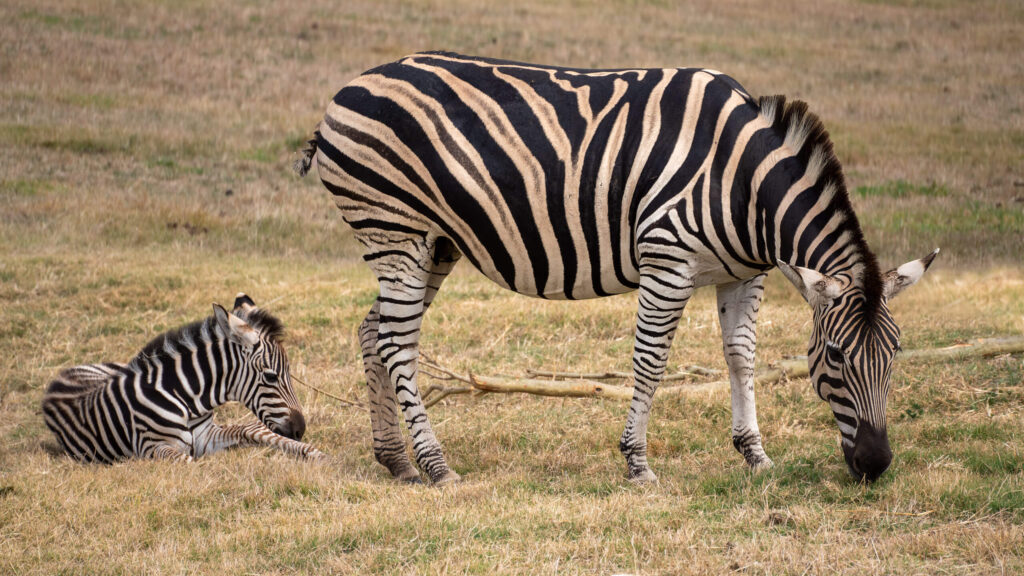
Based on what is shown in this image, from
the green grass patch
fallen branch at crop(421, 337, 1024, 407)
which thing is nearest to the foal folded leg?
fallen branch at crop(421, 337, 1024, 407)

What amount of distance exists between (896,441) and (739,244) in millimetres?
2180

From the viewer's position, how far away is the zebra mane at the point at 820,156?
577cm

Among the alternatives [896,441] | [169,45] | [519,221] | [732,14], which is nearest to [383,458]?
A: [519,221]

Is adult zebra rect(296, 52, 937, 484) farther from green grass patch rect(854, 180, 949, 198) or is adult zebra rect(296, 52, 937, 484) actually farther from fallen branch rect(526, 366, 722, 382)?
green grass patch rect(854, 180, 949, 198)

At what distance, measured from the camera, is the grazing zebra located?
7.59 meters

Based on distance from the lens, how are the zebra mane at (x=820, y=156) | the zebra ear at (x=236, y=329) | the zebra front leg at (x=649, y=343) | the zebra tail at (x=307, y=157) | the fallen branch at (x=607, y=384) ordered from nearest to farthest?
the zebra mane at (x=820, y=156) < the zebra front leg at (x=649, y=343) < the zebra tail at (x=307, y=157) < the zebra ear at (x=236, y=329) < the fallen branch at (x=607, y=384)

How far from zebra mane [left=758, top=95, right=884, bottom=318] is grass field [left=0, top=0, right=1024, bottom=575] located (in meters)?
1.30

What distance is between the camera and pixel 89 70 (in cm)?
2286

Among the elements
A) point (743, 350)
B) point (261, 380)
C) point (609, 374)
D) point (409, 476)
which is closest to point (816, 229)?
point (743, 350)

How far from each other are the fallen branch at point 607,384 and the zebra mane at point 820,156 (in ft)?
9.59

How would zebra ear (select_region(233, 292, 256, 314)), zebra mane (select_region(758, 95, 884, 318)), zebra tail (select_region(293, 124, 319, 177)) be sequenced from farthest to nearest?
zebra ear (select_region(233, 292, 256, 314)) → zebra tail (select_region(293, 124, 319, 177)) → zebra mane (select_region(758, 95, 884, 318))

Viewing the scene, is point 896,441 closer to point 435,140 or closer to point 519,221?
point 519,221

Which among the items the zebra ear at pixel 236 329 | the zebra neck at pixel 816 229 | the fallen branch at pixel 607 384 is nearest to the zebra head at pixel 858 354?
the zebra neck at pixel 816 229

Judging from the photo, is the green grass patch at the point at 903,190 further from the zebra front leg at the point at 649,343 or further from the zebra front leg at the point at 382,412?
the zebra front leg at the point at 382,412
